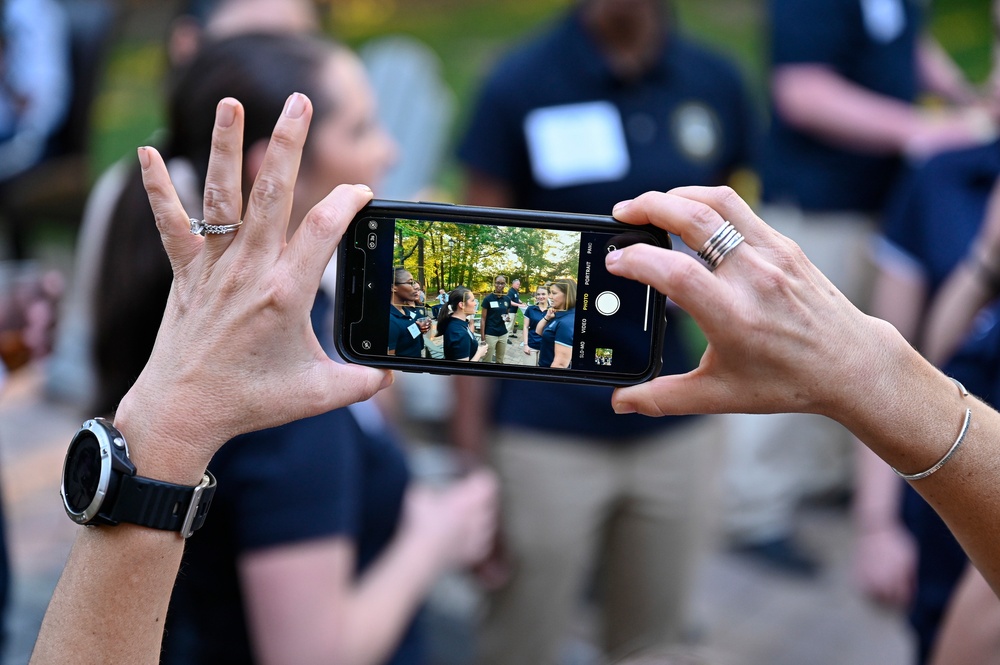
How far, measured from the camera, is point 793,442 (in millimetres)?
3488

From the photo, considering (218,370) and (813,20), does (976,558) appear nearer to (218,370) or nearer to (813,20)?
(218,370)

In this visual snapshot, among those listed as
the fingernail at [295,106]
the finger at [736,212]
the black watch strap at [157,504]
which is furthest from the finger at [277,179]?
the finger at [736,212]

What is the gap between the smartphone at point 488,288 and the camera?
990 mm

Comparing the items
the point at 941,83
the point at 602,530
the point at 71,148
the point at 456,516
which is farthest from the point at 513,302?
the point at 71,148

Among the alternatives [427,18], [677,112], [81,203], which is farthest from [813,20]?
[427,18]

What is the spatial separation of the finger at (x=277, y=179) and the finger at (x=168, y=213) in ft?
0.22

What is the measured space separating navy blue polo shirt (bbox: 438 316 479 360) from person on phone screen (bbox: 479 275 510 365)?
0.05ft

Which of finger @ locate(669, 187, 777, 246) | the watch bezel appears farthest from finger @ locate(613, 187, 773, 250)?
the watch bezel

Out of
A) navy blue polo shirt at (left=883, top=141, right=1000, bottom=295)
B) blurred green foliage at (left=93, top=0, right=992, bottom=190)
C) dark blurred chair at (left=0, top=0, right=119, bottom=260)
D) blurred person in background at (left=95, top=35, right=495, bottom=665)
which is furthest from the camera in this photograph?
blurred green foliage at (left=93, top=0, right=992, bottom=190)

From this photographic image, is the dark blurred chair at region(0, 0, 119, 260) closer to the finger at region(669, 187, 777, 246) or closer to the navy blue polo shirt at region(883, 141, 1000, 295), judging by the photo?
the navy blue polo shirt at region(883, 141, 1000, 295)

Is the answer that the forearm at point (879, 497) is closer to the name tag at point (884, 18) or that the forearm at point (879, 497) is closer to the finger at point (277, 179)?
the name tag at point (884, 18)

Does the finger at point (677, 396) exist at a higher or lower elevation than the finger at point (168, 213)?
lower

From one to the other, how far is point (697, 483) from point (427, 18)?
650 centimetres

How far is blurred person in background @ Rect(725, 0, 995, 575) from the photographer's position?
306cm
